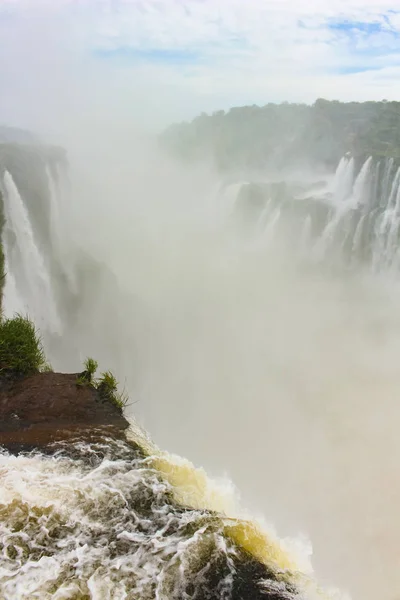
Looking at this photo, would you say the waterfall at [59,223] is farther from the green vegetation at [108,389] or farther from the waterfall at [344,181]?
the waterfall at [344,181]

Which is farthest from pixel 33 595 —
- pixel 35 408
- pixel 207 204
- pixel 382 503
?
pixel 207 204

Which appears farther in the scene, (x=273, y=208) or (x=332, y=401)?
(x=273, y=208)

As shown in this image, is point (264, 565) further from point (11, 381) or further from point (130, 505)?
point (11, 381)

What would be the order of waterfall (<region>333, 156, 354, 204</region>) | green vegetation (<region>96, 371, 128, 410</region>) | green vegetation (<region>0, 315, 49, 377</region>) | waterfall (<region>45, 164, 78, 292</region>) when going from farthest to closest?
1. waterfall (<region>333, 156, 354, 204</region>)
2. waterfall (<region>45, 164, 78, 292</region>)
3. green vegetation (<region>0, 315, 49, 377</region>)
4. green vegetation (<region>96, 371, 128, 410</region>)

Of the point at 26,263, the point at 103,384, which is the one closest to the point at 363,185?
the point at 26,263

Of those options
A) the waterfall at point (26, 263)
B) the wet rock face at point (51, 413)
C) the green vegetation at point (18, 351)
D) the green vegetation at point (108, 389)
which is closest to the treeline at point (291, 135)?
the waterfall at point (26, 263)

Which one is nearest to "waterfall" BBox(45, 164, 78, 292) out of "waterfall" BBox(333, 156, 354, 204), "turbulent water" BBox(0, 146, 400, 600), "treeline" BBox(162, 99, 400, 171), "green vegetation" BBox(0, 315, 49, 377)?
"turbulent water" BBox(0, 146, 400, 600)

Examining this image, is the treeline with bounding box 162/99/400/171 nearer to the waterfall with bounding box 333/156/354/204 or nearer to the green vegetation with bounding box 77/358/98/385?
the waterfall with bounding box 333/156/354/204

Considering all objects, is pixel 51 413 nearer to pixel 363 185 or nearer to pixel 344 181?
pixel 363 185
